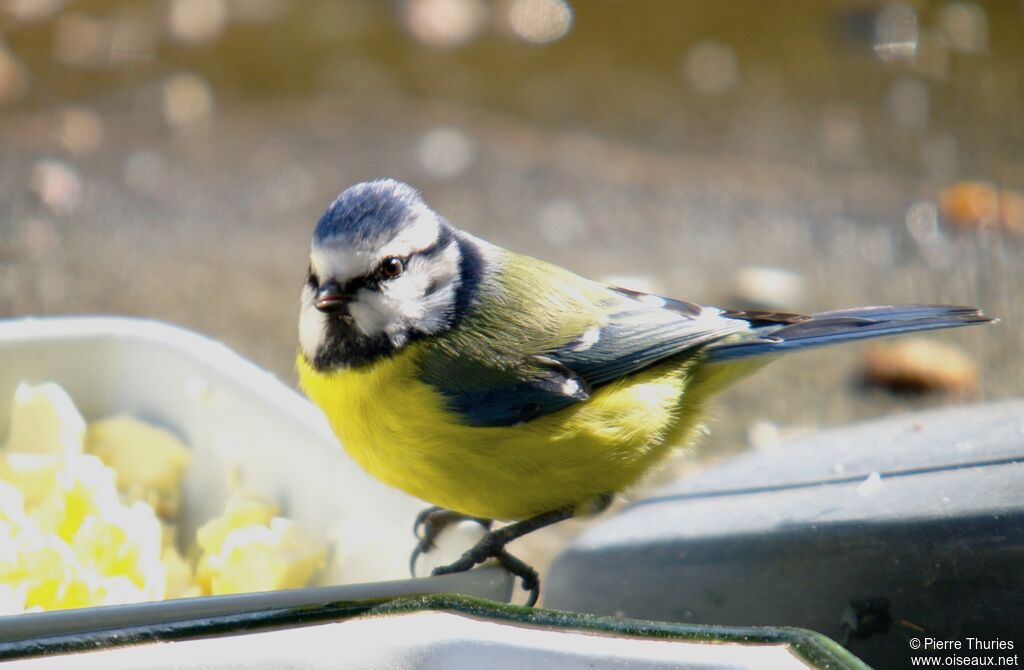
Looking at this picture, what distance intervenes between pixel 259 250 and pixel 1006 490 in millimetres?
3031

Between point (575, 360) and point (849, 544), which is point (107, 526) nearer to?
point (575, 360)

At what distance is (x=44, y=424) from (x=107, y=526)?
0.90 ft

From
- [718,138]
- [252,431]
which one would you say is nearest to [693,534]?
[252,431]

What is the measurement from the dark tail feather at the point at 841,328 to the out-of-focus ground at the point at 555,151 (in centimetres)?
102

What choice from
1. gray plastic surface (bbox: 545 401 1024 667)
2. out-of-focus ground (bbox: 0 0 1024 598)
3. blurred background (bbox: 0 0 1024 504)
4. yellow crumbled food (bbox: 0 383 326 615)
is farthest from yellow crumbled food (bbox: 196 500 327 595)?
blurred background (bbox: 0 0 1024 504)

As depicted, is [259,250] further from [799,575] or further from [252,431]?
[799,575]

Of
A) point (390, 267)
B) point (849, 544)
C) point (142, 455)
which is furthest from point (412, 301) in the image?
point (849, 544)

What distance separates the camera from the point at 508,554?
1691mm

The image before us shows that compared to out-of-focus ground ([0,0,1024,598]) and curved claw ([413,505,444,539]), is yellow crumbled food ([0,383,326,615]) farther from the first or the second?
out-of-focus ground ([0,0,1024,598])

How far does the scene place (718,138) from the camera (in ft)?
15.8

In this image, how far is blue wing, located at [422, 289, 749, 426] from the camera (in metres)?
1.75

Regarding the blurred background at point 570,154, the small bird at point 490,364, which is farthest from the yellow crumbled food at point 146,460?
the blurred background at point 570,154

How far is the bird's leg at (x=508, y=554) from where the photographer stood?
59.2 inches

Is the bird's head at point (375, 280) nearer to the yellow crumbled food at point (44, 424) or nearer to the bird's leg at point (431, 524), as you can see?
the bird's leg at point (431, 524)
